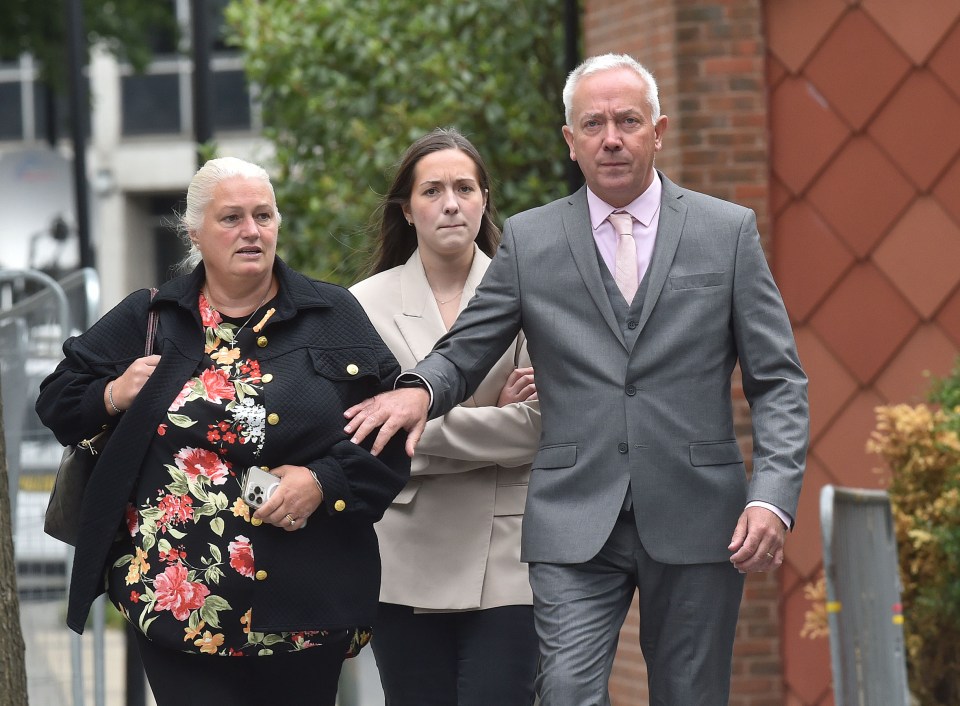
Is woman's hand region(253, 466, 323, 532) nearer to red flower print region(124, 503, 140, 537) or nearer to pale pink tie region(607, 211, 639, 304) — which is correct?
red flower print region(124, 503, 140, 537)

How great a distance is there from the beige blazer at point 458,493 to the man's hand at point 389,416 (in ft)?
1.58

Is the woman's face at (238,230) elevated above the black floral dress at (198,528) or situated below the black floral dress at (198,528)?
above

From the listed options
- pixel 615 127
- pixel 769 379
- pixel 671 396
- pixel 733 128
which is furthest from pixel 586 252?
pixel 733 128

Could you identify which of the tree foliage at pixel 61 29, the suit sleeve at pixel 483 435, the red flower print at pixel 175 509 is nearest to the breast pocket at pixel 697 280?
the suit sleeve at pixel 483 435

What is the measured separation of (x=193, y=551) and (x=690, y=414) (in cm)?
130

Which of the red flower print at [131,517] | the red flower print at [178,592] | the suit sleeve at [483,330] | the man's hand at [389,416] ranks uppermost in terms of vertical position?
the suit sleeve at [483,330]

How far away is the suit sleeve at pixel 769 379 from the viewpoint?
418cm

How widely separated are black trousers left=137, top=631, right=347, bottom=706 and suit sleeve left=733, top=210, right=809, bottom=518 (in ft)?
3.93

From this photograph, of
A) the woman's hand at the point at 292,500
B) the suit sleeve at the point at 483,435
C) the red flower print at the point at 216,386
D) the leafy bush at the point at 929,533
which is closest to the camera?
the woman's hand at the point at 292,500

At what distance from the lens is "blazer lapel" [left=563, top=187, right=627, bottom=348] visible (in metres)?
4.30

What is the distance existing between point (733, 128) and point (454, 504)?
3.33 meters

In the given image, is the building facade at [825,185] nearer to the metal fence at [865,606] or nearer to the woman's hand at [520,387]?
the metal fence at [865,606]

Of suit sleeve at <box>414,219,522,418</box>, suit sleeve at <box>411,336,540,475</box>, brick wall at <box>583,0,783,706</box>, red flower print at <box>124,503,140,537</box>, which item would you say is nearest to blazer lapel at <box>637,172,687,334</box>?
suit sleeve at <box>414,219,522,418</box>

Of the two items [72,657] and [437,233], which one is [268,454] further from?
[72,657]
